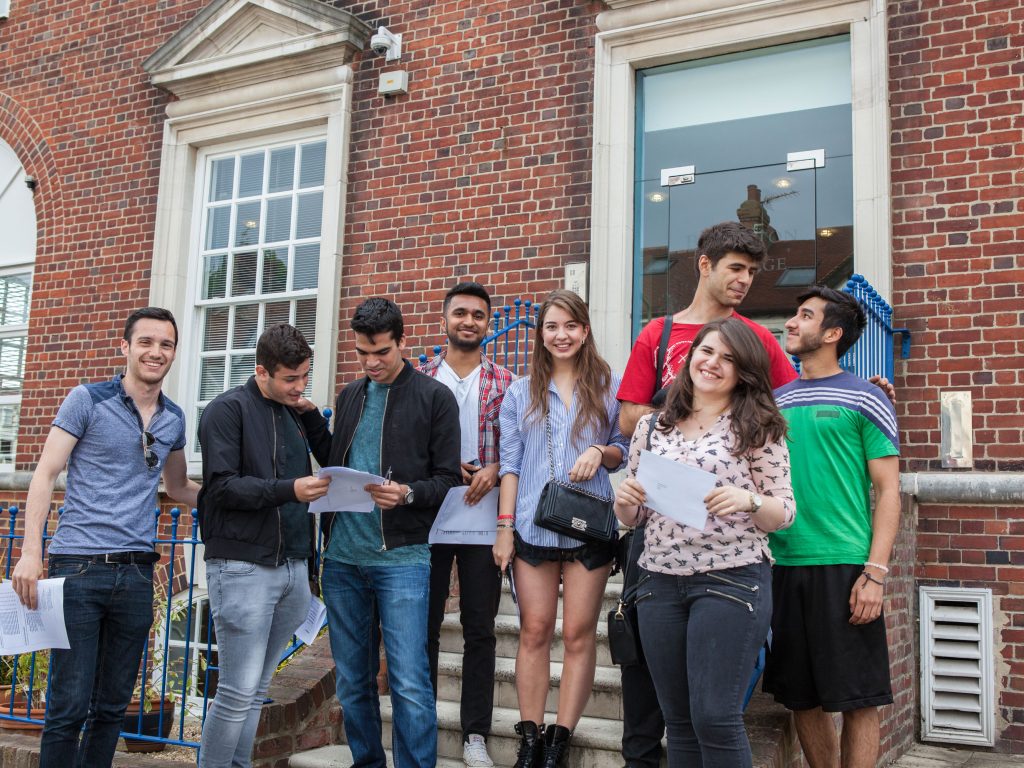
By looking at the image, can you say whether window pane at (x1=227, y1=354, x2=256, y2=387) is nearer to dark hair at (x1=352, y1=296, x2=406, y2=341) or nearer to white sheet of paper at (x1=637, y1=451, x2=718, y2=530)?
dark hair at (x1=352, y1=296, x2=406, y2=341)

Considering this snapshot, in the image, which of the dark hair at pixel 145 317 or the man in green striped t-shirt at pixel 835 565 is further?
the dark hair at pixel 145 317

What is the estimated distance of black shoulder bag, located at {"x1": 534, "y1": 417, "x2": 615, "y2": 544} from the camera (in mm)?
3707

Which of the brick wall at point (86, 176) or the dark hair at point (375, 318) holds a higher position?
the brick wall at point (86, 176)

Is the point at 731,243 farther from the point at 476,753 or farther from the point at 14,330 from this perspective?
the point at 14,330

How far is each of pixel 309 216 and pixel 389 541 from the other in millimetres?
5152

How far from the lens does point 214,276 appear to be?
346 inches

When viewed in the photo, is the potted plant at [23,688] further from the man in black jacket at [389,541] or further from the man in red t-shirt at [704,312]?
the man in red t-shirt at [704,312]

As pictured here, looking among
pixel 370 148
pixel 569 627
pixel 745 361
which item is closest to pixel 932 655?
pixel 569 627

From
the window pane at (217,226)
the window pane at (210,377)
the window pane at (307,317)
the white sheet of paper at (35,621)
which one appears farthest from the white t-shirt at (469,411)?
the window pane at (217,226)

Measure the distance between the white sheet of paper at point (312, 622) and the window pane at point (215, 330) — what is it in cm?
485

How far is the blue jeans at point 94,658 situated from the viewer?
364 cm

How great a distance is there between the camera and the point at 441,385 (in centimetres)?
399

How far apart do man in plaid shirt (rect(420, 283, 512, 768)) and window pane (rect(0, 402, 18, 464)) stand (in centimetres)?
673

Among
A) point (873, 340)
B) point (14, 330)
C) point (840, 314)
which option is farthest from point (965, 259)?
point (14, 330)
